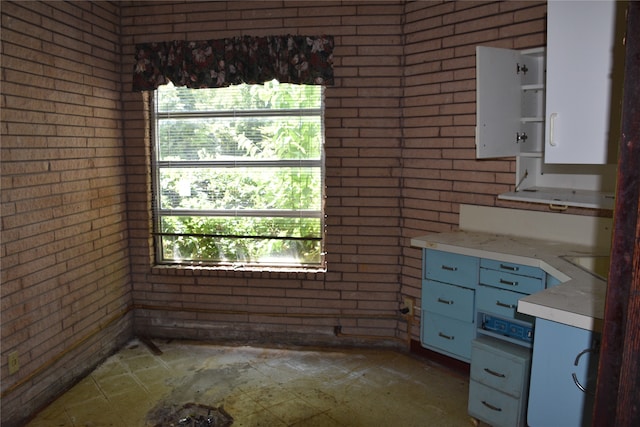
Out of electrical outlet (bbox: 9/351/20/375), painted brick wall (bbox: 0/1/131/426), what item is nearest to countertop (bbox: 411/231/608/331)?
painted brick wall (bbox: 0/1/131/426)

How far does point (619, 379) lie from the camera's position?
2.47 ft

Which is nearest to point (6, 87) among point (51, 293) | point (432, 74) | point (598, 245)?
point (51, 293)

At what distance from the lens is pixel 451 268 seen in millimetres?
3275

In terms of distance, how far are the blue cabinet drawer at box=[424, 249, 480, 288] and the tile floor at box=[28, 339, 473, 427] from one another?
0.85m

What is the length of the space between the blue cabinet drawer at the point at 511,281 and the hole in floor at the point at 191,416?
1.85 metres

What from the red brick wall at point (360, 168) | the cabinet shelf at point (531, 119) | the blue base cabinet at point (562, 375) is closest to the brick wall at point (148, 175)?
the red brick wall at point (360, 168)

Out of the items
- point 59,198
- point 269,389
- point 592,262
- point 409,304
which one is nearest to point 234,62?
point 59,198

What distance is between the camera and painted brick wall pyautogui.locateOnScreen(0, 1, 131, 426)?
3104 mm

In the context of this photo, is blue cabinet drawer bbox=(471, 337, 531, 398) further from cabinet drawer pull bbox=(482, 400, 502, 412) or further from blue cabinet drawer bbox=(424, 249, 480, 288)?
blue cabinet drawer bbox=(424, 249, 480, 288)

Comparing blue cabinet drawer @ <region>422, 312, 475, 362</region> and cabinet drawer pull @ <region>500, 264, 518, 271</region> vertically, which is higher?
cabinet drawer pull @ <region>500, 264, 518, 271</region>

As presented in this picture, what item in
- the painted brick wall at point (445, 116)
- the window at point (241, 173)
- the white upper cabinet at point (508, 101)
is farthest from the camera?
the window at point (241, 173)

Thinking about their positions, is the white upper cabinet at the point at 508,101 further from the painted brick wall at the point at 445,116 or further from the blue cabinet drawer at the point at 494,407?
the blue cabinet drawer at the point at 494,407

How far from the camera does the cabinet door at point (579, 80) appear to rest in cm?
204

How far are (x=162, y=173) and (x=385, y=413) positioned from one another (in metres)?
2.77
